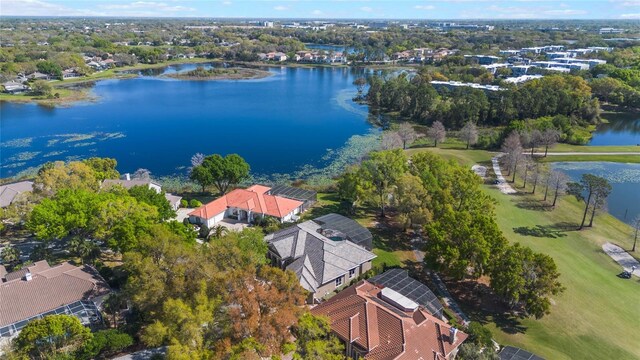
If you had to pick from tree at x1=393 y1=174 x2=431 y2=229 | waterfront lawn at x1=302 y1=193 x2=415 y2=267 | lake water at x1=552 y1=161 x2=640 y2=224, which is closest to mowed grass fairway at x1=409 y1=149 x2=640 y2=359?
lake water at x1=552 y1=161 x2=640 y2=224

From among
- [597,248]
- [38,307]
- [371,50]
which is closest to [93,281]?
[38,307]

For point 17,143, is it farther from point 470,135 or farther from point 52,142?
point 470,135

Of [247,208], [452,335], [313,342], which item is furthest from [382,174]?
[313,342]

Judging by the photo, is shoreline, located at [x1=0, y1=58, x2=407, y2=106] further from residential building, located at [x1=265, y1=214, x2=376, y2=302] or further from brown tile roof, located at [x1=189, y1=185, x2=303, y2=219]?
residential building, located at [x1=265, y1=214, x2=376, y2=302]

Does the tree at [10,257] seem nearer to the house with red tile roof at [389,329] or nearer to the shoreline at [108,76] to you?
the house with red tile roof at [389,329]

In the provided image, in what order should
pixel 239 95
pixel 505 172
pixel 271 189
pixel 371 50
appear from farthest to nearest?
pixel 371 50, pixel 239 95, pixel 505 172, pixel 271 189

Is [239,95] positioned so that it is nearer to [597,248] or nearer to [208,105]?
[208,105]

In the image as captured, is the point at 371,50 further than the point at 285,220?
Yes

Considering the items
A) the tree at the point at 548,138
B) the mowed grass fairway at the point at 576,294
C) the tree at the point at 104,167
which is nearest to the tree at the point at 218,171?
the tree at the point at 104,167
